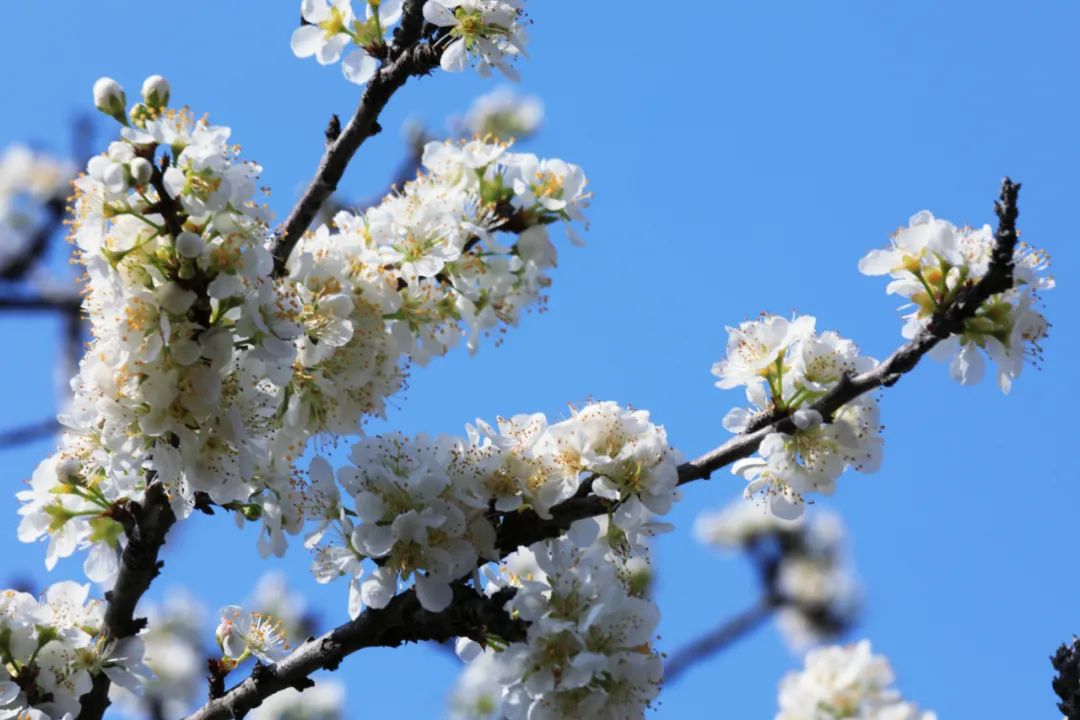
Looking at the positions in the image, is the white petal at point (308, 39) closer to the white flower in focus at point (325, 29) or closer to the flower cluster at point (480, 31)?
the white flower in focus at point (325, 29)

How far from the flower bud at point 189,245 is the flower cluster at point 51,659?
4.29 ft

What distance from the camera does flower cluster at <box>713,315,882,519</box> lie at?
3.37 metres

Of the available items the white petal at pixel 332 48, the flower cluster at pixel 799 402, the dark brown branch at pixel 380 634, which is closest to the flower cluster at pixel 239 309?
the dark brown branch at pixel 380 634

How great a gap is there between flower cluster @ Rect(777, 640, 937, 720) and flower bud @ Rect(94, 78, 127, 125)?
404 centimetres

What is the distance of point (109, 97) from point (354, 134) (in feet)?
2.66

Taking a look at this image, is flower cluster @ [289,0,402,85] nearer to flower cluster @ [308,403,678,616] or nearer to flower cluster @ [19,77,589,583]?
flower cluster @ [19,77,589,583]

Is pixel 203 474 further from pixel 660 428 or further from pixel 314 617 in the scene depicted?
pixel 314 617

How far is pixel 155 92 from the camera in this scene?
3279 millimetres

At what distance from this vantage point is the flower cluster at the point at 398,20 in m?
3.94

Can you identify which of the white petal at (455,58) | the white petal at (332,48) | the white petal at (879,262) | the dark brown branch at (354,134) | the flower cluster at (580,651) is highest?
the white petal at (332,48)

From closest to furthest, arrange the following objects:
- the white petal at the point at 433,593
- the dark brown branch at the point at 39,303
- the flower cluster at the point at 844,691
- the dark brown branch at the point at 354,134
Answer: the white petal at the point at 433,593 < the dark brown branch at the point at 354,134 < the dark brown branch at the point at 39,303 < the flower cluster at the point at 844,691

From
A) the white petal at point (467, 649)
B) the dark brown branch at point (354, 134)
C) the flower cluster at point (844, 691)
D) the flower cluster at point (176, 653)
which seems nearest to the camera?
the white petal at point (467, 649)

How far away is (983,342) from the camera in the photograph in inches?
130

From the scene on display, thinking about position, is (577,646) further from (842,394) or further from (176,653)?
(176,653)
